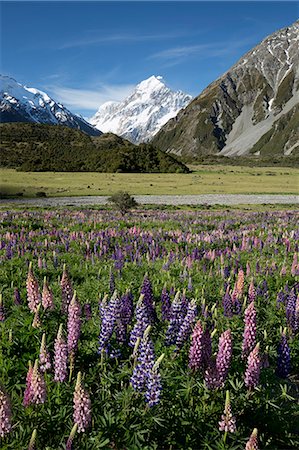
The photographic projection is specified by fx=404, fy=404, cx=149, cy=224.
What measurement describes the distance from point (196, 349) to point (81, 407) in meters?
1.34

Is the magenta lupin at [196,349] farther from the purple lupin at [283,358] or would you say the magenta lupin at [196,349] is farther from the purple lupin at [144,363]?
the purple lupin at [283,358]

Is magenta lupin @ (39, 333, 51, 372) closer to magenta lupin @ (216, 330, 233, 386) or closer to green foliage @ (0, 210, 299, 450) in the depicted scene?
green foliage @ (0, 210, 299, 450)

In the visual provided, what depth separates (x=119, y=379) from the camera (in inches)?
179

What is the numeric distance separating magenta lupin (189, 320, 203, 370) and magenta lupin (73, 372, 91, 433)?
125 centimetres

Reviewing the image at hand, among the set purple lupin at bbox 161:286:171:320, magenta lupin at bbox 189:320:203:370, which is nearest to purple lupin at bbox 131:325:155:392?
magenta lupin at bbox 189:320:203:370

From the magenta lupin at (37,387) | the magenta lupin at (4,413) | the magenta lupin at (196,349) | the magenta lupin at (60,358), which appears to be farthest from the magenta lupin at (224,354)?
the magenta lupin at (4,413)

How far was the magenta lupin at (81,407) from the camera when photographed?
3.34m

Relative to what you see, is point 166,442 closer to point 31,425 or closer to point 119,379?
point 119,379

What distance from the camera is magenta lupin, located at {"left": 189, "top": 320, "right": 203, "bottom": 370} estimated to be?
4055 millimetres

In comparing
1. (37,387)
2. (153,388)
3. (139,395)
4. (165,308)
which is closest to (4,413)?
(37,387)

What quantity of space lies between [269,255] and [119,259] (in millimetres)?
4425

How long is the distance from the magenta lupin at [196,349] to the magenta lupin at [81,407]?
125 centimetres

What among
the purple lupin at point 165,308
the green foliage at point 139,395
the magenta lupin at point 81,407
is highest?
the magenta lupin at point 81,407

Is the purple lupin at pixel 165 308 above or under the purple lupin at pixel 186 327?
under
